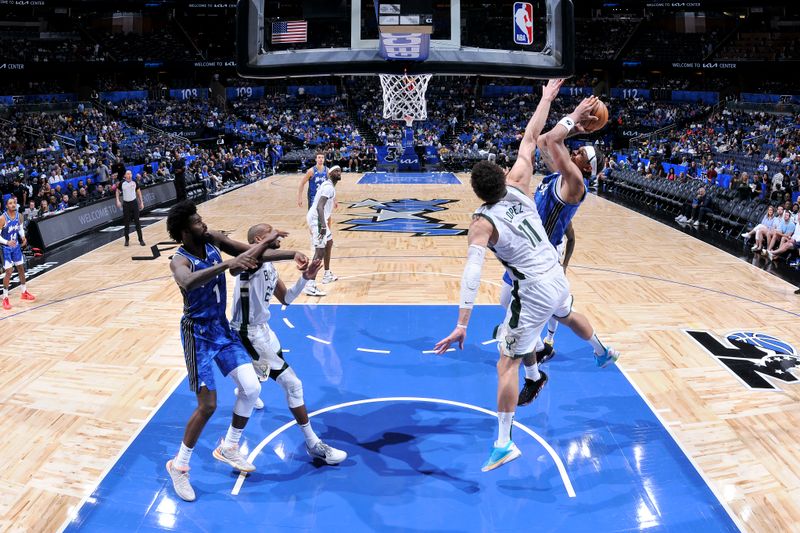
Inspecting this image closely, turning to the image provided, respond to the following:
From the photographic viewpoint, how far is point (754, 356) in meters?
6.98

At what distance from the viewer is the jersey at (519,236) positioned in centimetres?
444

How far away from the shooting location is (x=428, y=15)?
766 cm

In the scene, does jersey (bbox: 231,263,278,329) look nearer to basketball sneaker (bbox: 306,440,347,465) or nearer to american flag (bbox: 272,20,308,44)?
basketball sneaker (bbox: 306,440,347,465)

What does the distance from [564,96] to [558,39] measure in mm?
39700

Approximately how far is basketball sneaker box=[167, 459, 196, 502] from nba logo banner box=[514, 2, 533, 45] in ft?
20.4

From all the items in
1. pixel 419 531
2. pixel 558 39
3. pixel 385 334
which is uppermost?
pixel 558 39

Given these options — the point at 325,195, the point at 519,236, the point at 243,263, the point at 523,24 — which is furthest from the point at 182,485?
the point at 523,24

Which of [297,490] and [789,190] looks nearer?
[297,490]

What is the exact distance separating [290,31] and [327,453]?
5.47 meters

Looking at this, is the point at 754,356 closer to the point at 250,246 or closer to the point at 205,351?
the point at 250,246

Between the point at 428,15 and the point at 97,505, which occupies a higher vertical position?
the point at 428,15

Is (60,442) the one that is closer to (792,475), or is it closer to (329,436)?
(329,436)

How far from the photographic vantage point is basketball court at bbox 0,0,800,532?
4316mm

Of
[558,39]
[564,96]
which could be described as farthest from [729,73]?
[558,39]
